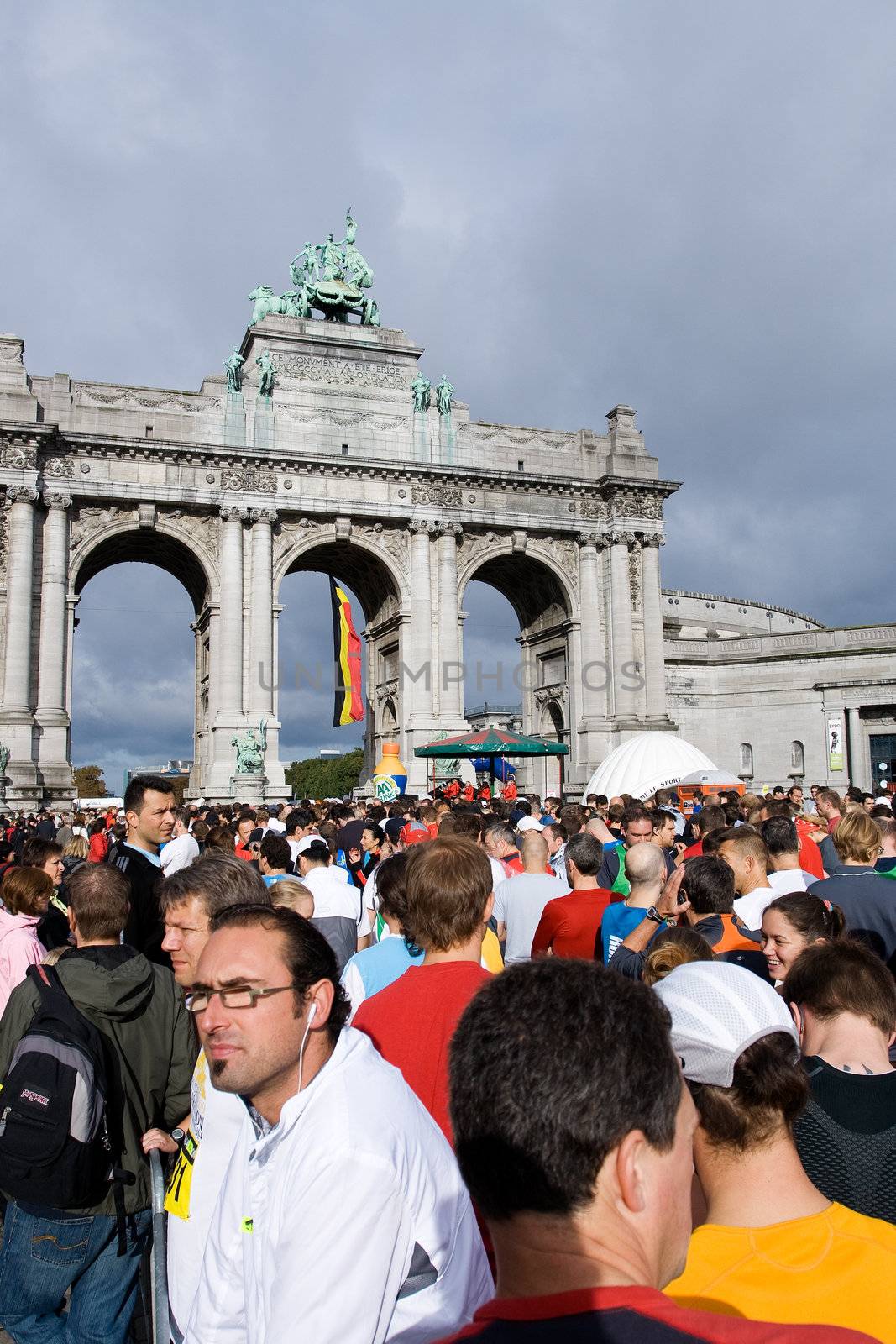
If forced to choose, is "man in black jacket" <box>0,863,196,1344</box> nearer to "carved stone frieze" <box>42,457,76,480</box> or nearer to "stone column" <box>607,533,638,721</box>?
"carved stone frieze" <box>42,457,76,480</box>

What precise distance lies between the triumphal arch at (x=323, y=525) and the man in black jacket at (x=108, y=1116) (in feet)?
96.9

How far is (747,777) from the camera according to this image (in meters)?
43.6

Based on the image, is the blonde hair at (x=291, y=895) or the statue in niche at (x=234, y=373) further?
the statue in niche at (x=234, y=373)

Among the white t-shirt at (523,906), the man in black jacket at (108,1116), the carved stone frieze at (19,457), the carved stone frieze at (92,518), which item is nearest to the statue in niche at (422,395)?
the carved stone frieze at (92,518)

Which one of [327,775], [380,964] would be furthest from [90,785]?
[380,964]

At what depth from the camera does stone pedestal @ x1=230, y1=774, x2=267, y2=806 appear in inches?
1337

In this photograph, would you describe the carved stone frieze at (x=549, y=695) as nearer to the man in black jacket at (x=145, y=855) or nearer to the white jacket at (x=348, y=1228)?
the man in black jacket at (x=145, y=855)

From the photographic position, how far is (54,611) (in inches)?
1361

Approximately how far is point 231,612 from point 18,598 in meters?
6.91

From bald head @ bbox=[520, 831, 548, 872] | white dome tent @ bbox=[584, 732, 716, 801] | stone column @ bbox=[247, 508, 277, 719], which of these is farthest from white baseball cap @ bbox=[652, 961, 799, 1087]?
stone column @ bbox=[247, 508, 277, 719]

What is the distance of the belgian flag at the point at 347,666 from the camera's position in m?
37.6

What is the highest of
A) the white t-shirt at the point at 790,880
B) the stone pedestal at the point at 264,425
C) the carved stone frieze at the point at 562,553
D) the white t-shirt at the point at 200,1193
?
the stone pedestal at the point at 264,425

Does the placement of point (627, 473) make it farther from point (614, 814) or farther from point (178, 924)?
point (178, 924)

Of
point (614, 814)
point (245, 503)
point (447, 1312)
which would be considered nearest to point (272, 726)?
point (245, 503)
